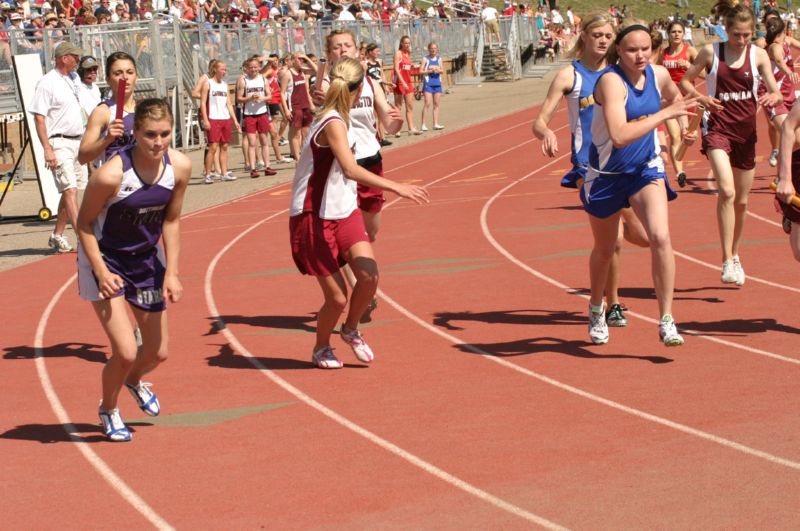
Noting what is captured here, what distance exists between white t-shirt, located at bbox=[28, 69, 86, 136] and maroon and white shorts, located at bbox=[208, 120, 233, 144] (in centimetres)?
680

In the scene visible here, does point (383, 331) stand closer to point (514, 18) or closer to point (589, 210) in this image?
point (589, 210)

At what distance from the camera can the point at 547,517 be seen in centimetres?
517

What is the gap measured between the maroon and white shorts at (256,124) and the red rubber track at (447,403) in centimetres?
795

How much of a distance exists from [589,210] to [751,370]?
1.35m

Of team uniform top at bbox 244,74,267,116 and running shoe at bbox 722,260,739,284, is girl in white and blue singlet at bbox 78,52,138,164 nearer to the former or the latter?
running shoe at bbox 722,260,739,284

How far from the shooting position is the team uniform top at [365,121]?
8961 mm

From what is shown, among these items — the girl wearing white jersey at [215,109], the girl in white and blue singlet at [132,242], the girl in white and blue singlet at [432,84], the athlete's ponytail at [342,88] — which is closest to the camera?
the girl in white and blue singlet at [132,242]

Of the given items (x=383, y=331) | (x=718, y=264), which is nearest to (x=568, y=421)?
(x=383, y=331)

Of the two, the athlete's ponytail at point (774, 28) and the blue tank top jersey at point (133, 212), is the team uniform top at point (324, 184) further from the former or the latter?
the athlete's ponytail at point (774, 28)

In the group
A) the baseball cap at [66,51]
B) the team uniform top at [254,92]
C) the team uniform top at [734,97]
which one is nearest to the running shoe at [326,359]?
the team uniform top at [734,97]

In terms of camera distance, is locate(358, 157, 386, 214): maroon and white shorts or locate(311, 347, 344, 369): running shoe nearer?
locate(311, 347, 344, 369): running shoe

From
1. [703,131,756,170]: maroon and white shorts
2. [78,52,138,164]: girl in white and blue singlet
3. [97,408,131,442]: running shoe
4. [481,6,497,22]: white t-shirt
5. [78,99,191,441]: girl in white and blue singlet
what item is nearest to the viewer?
[78,99,191,441]: girl in white and blue singlet

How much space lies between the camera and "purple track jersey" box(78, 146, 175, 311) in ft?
20.6

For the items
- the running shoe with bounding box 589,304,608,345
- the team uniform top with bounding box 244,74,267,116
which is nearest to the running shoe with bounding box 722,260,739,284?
the running shoe with bounding box 589,304,608,345
